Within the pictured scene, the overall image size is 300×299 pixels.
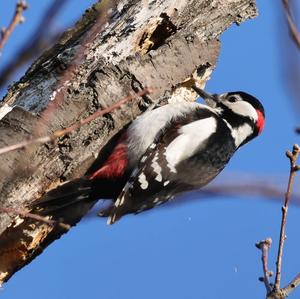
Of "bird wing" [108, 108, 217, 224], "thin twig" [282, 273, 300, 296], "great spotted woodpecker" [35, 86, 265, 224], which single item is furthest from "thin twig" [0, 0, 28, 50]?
"bird wing" [108, 108, 217, 224]

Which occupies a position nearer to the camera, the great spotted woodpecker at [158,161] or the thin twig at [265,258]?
the thin twig at [265,258]

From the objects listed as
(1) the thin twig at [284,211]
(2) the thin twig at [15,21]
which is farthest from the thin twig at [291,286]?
(2) the thin twig at [15,21]

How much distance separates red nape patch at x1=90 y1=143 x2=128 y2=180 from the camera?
99.4 inches

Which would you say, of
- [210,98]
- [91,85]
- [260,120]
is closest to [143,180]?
[91,85]

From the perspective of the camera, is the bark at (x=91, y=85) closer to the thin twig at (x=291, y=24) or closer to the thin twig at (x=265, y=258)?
the thin twig at (x=265, y=258)

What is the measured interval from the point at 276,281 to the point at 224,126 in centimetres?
150

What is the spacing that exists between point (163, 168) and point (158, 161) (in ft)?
0.12

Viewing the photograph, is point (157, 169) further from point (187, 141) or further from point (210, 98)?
point (210, 98)

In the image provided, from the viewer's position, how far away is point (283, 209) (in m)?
1.55

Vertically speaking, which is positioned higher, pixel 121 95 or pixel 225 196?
pixel 225 196

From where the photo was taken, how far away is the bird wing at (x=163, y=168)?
8.30 ft

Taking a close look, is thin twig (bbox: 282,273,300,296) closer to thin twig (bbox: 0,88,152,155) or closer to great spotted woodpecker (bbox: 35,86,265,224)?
thin twig (bbox: 0,88,152,155)

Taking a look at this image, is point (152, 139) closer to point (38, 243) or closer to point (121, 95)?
point (121, 95)

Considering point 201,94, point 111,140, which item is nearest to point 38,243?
point 111,140
